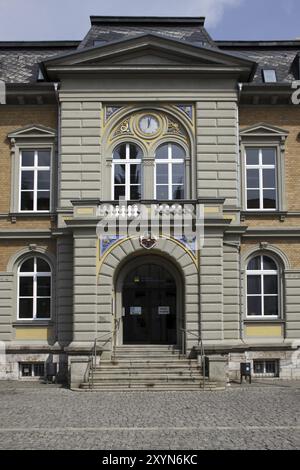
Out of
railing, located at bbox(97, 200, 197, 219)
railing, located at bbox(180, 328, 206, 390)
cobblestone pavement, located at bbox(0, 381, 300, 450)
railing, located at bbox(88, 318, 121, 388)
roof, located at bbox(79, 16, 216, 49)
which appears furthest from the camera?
roof, located at bbox(79, 16, 216, 49)

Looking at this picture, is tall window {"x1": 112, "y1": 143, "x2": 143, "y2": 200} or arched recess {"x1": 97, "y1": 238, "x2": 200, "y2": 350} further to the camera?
tall window {"x1": 112, "y1": 143, "x2": 143, "y2": 200}

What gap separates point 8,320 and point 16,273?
5.06 feet

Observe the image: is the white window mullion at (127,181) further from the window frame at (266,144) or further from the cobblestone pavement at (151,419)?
the cobblestone pavement at (151,419)

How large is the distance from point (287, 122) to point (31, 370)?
38.5ft

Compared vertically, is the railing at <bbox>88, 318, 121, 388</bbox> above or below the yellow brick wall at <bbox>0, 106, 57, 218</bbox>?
below

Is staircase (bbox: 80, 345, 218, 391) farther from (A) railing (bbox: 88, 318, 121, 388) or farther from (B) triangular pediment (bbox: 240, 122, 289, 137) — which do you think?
(B) triangular pediment (bbox: 240, 122, 289, 137)

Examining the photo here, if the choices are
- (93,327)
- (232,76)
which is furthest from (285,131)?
(93,327)

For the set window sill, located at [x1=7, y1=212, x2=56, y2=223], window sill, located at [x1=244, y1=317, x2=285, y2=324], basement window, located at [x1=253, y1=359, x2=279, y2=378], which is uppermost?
window sill, located at [x1=7, y1=212, x2=56, y2=223]

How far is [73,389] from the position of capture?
713 inches

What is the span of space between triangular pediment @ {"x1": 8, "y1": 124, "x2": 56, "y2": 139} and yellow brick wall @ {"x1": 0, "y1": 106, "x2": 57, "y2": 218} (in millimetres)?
187

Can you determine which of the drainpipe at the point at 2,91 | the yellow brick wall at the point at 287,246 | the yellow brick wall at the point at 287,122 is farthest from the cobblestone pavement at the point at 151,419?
the drainpipe at the point at 2,91

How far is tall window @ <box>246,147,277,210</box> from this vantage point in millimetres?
21641

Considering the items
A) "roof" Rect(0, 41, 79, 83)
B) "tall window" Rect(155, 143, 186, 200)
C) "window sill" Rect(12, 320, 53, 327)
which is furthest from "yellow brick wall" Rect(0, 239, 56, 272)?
"roof" Rect(0, 41, 79, 83)

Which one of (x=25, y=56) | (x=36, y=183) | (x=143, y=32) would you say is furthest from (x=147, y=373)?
(x=25, y=56)
